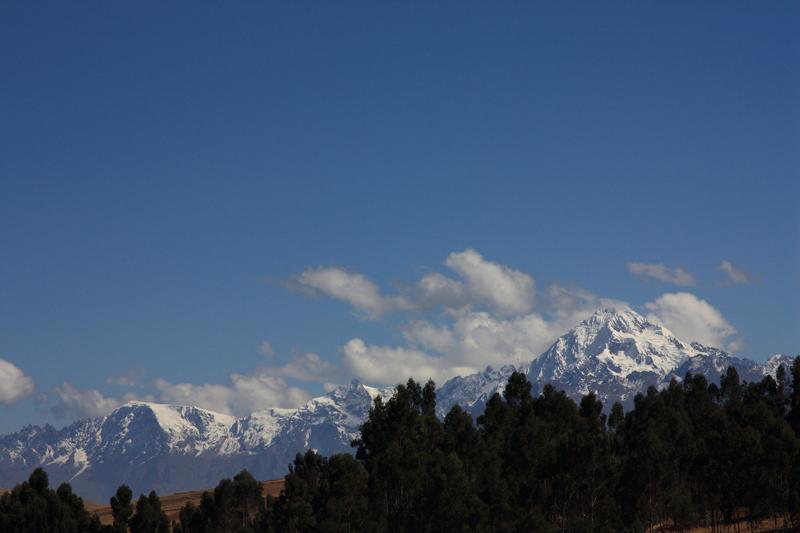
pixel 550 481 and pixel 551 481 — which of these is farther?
pixel 550 481

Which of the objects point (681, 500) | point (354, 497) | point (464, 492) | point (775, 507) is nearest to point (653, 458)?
point (681, 500)

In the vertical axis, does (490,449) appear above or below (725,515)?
above

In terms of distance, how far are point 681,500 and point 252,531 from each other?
6761 cm

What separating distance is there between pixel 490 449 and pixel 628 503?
23.0m

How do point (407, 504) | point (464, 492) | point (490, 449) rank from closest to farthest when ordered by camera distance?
point (464, 492)
point (407, 504)
point (490, 449)

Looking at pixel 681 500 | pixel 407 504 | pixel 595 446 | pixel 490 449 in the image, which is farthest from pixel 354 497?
pixel 681 500

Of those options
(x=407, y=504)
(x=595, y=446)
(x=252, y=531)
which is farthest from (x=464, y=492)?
(x=252, y=531)

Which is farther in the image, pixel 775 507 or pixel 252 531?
pixel 252 531

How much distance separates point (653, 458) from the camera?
172 metres

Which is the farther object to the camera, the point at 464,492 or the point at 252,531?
the point at 252,531

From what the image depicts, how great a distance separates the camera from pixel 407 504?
168m

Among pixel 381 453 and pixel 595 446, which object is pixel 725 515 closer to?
pixel 595 446

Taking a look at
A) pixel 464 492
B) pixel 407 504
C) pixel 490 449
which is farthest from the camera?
pixel 490 449

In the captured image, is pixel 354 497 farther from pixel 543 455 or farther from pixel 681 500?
pixel 681 500
